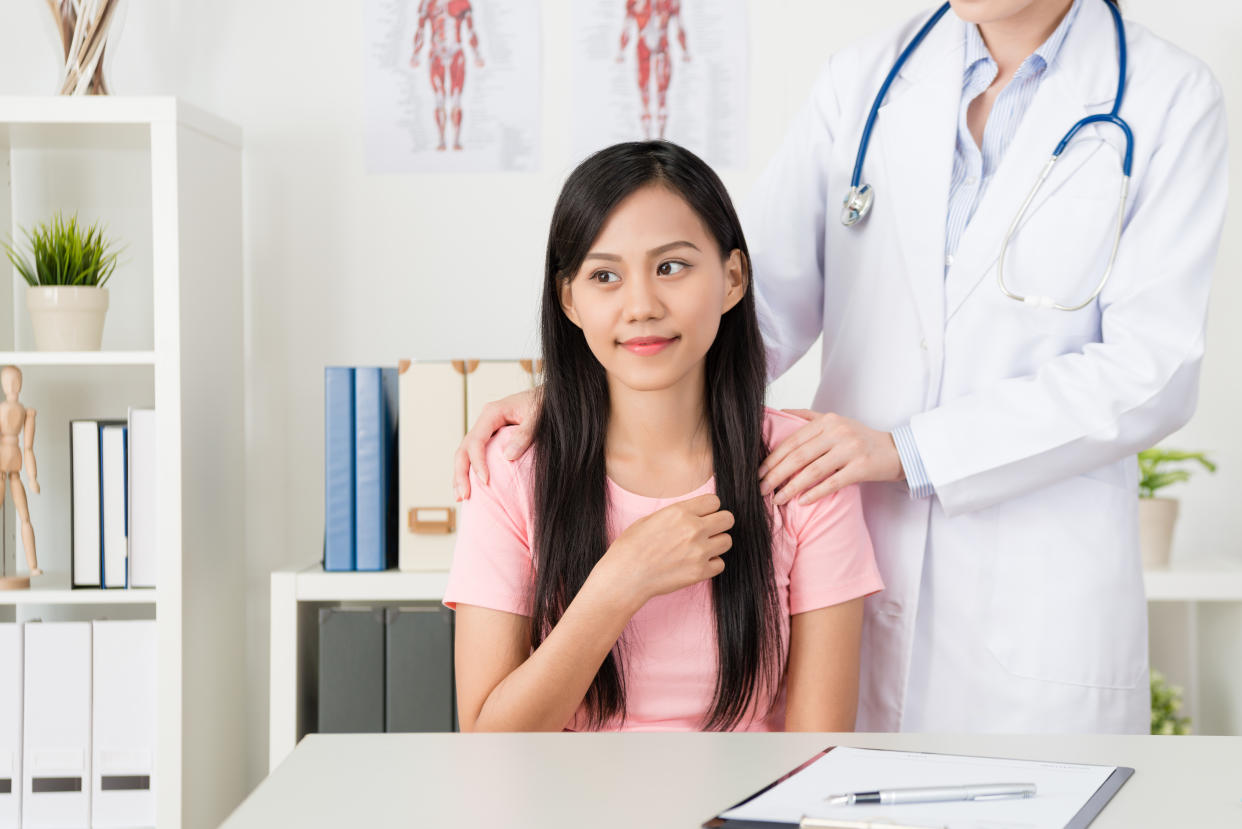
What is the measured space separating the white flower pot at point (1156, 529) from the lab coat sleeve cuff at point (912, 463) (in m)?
0.92

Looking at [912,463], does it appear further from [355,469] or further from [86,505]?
[86,505]

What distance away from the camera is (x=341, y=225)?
221 centimetres

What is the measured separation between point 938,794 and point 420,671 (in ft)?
4.55

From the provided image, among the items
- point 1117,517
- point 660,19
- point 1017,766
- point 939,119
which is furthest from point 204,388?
point 1017,766

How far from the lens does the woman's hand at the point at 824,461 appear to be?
1.16 meters

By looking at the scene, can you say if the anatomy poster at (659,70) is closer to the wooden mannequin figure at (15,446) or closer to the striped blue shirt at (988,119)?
the striped blue shirt at (988,119)

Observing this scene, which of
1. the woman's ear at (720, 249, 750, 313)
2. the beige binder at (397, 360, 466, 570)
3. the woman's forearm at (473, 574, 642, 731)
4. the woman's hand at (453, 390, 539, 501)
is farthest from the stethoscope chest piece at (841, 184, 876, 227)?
the beige binder at (397, 360, 466, 570)

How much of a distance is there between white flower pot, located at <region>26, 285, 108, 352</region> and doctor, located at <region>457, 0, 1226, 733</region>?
1.01 meters

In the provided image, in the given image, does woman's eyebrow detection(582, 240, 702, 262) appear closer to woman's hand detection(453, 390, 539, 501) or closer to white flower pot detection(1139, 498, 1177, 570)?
woman's hand detection(453, 390, 539, 501)

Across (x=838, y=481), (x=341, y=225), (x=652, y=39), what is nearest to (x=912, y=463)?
(x=838, y=481)

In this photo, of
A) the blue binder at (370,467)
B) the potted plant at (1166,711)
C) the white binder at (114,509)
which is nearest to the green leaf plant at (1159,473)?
the potted plant at (1166,711)

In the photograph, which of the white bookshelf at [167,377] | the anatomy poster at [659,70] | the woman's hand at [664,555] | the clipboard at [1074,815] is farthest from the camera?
the anatomy poster at [659,70]

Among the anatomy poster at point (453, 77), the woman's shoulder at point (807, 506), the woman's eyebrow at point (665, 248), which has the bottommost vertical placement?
the woman's shoulder at point (807, 506)

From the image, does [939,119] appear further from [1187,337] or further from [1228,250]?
[1228,250]
